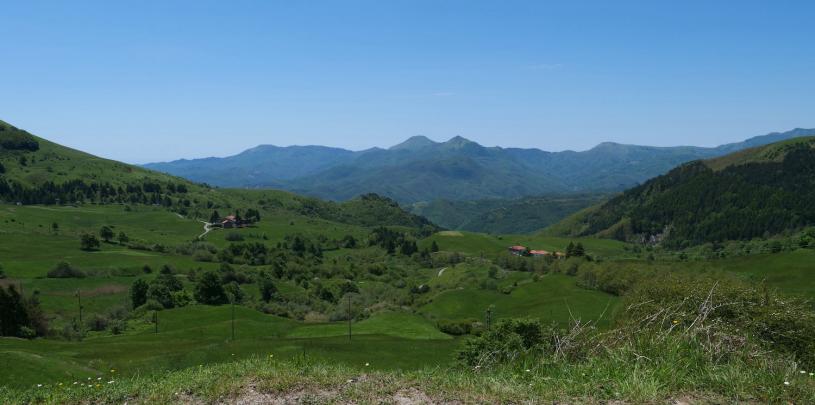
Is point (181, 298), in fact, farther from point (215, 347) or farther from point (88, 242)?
point (88, 242)

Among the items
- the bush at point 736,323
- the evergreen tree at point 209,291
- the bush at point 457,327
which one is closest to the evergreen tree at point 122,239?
the evergreen tree at point 209,291

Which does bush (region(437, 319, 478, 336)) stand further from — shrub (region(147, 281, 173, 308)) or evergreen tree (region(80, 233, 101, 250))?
evergreen tree (region(80, 233, 101, 250))

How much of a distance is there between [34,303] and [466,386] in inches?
3036

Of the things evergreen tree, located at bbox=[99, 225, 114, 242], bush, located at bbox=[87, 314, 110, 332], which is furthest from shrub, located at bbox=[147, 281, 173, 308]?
evergreen tree, located at bbox=[99, 225, 114, 242]

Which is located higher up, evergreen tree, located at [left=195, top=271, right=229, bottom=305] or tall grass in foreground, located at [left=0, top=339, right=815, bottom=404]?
tall grass in foreground, located at [left=0, top=339, right=815, bottom=404]

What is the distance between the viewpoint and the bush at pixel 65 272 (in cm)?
11062

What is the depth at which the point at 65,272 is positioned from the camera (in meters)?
112

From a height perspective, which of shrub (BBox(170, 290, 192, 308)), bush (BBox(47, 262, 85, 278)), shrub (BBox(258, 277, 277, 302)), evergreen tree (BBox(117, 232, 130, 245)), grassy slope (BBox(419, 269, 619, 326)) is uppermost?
evergreen tree (BBox(117, 232, 130, 245))

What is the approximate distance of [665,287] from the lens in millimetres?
30562

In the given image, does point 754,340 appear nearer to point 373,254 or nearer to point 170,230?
point 373,254

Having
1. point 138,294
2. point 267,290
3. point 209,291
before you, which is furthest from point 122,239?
point 209,291

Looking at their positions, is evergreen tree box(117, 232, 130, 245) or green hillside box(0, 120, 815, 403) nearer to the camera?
green hillside box(0, 120, 815, 403)

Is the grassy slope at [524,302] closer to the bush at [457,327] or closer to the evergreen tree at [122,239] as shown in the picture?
the bush at [457,327]

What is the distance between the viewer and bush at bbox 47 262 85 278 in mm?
110625
